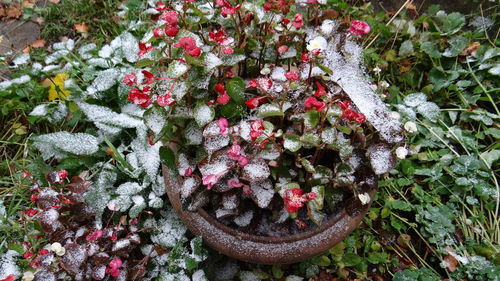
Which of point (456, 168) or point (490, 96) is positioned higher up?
point (490, 96)

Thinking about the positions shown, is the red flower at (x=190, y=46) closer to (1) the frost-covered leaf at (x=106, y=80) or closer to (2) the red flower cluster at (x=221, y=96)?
(2) the red flower cluster at (x=221, y=96)

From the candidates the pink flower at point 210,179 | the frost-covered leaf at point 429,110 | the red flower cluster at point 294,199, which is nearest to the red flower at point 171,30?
the pink flower at point 210,179

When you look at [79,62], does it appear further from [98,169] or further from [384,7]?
[384,7]

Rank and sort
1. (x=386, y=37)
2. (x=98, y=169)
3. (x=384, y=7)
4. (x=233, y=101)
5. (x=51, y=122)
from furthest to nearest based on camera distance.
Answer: (x=384, y=7), (x=386, y=37), (x=51, y=122), (x=98, y=169), (x=233, y=101)

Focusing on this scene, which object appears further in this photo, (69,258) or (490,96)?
(490,96)

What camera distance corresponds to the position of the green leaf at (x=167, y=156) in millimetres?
1075

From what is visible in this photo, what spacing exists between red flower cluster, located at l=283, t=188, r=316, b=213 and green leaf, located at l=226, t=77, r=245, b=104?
10.5 inches

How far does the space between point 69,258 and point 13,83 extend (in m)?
0.92

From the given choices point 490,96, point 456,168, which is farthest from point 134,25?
point 490,96

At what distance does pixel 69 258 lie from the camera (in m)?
1.19

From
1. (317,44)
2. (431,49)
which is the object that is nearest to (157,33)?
(317,44)

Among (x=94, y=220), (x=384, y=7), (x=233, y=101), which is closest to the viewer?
(x=233, y=101)

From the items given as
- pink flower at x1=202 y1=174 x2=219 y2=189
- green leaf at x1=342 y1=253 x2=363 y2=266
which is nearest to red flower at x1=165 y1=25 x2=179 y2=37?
pink flower at x1=202 y1=174 x2=219 y2=189

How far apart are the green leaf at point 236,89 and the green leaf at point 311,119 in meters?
0.17
